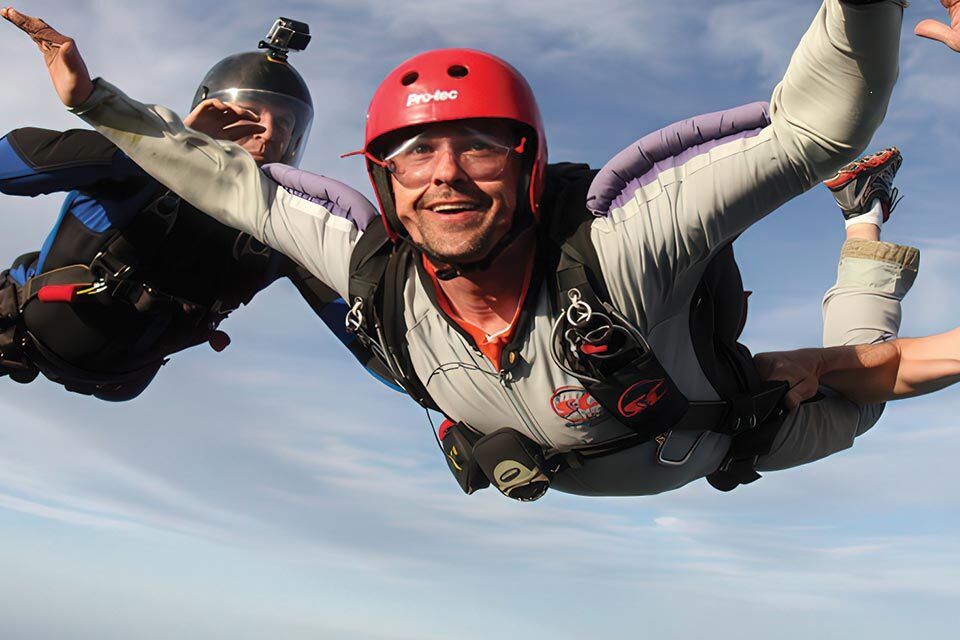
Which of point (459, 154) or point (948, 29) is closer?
point (948, 29)

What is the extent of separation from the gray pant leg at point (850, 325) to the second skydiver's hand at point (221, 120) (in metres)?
3.36

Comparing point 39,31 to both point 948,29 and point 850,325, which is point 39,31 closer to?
point 948,29

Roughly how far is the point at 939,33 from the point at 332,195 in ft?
8.22

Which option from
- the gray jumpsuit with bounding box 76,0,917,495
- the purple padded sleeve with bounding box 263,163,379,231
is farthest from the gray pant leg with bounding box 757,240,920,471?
the purple padded sleeve with bounding box 263,163,379,231

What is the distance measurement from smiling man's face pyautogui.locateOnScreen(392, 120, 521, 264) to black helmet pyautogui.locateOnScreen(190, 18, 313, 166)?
8.21 ft

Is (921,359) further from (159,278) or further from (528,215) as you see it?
(159,278)

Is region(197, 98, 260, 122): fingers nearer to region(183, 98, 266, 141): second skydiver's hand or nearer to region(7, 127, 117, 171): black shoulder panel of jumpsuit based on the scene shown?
region(183, 98, 266, 141): second skydiver's hand

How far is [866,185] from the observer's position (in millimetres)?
5270

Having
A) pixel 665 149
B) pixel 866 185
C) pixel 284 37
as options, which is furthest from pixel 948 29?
pixel 284 37

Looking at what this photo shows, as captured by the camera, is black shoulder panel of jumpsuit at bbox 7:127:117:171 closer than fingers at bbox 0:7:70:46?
No

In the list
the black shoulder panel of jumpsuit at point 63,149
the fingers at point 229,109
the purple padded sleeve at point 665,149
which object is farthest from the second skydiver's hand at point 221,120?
the purple padded sleeve at point 665,149

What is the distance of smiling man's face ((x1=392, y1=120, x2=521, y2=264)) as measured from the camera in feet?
11.9

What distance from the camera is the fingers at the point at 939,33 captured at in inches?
116

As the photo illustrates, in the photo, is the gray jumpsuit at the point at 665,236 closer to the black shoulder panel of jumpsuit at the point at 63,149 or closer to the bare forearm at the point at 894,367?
the bare forearm at the point at 894,367
